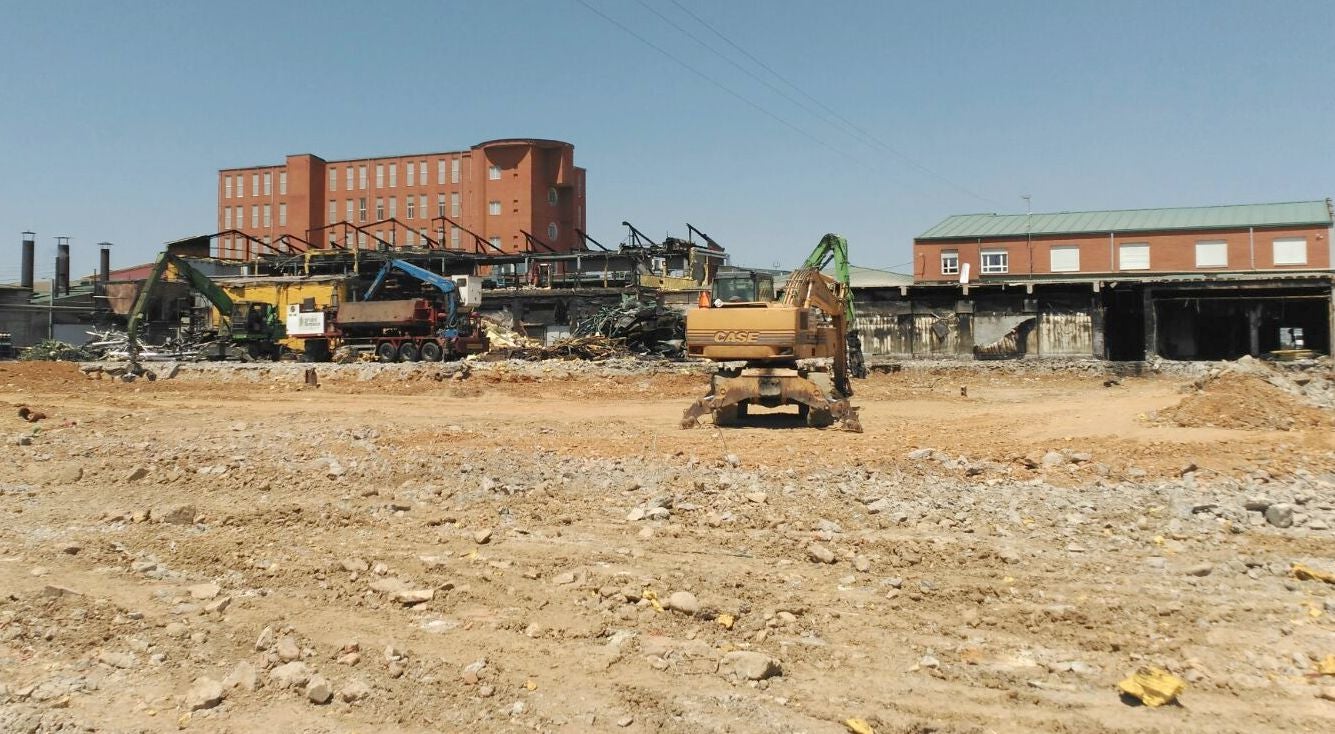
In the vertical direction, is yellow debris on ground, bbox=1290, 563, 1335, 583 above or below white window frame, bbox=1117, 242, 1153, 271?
below

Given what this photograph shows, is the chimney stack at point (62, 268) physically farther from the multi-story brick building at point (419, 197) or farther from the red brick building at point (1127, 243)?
the red brick building at point (1127, 243)

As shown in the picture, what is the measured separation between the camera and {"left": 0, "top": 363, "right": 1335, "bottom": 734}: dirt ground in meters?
4.23

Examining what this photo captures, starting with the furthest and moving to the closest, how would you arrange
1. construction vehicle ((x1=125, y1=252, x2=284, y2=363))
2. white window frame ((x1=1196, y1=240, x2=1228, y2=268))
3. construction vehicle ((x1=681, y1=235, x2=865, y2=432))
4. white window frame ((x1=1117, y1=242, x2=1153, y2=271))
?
white window frame ((x1=1117, y1=242, x2=1153, y2=271))
white window frame ((x1=1196, y1=240, x2=1228, y2=268))
construction vehicle ((x1=125, y1=252, x2=284, y2=363))
construction vehicle ((x1=681, y1=235, x2=865, y2=432))

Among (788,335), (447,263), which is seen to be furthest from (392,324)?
(788,335)

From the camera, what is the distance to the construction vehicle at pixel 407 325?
97.8 ft

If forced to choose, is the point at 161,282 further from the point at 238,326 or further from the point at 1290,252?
the point at 1290,252

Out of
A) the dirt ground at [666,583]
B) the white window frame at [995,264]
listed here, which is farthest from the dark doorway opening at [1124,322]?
the dirt ground at [666,583]

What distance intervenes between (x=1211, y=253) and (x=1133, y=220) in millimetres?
4221

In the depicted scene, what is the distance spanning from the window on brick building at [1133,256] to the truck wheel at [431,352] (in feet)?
113

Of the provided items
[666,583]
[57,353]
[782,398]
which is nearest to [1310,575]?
[666,583]

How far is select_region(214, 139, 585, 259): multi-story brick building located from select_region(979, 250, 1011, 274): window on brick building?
27.9m

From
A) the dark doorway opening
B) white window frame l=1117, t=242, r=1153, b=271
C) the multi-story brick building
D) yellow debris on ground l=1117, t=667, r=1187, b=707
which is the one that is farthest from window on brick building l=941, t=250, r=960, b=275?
yellow debris on ground l=1117, t=667, r=1187, b=707

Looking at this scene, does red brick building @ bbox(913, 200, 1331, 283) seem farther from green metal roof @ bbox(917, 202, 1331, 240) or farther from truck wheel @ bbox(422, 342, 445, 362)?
truck wheel @ bbox(422, 342, 445, 362)

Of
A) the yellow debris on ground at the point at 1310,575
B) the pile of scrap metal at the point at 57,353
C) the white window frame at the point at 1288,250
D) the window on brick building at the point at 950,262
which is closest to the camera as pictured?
the yellow debris on ground at the point at 1310,575
